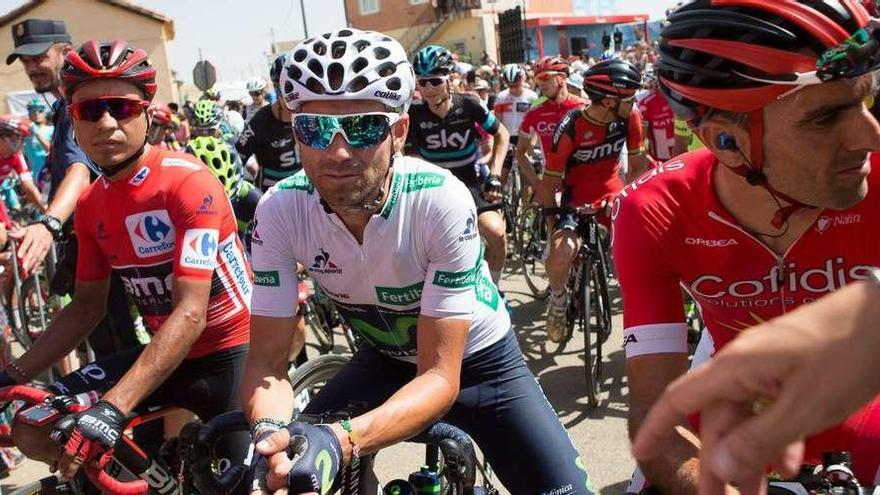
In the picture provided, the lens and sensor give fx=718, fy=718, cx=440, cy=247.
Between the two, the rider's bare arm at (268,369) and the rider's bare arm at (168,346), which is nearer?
the rider's bare arm at (268,369)

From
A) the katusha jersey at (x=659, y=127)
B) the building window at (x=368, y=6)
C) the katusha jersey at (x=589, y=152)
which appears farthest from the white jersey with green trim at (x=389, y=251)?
the building window at (x=368, y=6)

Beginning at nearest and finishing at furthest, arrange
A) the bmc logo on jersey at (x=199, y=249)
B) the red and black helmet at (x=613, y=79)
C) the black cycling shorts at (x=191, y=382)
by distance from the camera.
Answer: the bmc logo on jersey at (x=199, y=249) < the black cycling shorts at (x=191, y=382) < the red and black helmet at (x=613, y=79)

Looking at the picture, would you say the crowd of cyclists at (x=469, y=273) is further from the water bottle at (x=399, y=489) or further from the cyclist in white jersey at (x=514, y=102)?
the cyclist in white jersey at (x=514, y=102)

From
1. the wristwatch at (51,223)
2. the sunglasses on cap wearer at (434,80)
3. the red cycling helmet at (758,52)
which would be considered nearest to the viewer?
the red cycling helmet at (758,52)

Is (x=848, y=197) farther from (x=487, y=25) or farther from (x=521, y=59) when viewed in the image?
(x=487, y=25)

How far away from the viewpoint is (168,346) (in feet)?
9.25

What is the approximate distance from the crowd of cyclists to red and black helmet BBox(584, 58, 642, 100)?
3378mm

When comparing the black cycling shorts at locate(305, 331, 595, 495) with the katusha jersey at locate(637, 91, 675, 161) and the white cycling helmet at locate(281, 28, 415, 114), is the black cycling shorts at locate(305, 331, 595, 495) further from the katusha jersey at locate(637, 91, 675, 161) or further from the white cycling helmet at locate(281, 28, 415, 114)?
the katusha jersey at locate(637, 91, 675, 161)

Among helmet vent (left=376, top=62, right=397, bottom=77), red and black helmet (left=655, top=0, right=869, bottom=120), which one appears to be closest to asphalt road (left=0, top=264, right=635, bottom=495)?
helmet vent (left=376, top=62, right=397, bottom=77)

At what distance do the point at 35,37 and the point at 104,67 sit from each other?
233cm

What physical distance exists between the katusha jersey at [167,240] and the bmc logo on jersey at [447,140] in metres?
4.21

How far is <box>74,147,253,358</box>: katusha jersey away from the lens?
309cm

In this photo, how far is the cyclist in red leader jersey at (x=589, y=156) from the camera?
19.1 feet

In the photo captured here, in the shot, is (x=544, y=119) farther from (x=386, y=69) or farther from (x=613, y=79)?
(x=386, y=69)
